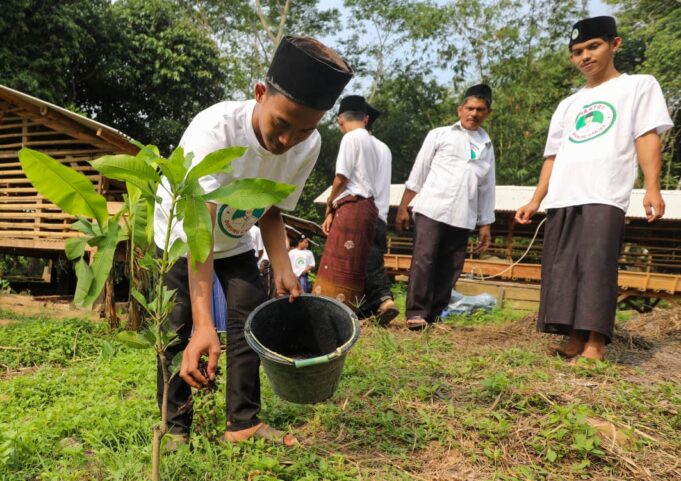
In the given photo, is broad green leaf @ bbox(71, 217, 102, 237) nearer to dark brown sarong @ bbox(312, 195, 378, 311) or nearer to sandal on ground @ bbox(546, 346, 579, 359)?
sandal on ground @ bbox(546, 346, 579, 359)

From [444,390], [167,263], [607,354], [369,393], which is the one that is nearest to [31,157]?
[167,263]

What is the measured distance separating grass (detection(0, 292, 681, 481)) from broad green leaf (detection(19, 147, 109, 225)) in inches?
16.7

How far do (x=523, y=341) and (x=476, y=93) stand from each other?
2106mm

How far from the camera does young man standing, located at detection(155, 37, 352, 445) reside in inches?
76.8

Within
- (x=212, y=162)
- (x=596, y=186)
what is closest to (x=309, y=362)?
(x=212, y=162)

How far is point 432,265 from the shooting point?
450 cm

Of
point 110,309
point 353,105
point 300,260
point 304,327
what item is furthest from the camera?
point 300,260

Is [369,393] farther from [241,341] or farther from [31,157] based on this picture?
[31,157]

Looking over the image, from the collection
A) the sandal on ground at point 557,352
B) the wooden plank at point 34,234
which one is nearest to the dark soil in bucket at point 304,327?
the sandal on ground at point 557,352

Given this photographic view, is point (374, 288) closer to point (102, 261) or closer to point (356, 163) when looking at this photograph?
point (356, 163)

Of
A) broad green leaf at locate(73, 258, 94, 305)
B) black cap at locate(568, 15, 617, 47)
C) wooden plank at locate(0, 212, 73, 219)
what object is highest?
black cap at locate(568, 15, 617, 47)

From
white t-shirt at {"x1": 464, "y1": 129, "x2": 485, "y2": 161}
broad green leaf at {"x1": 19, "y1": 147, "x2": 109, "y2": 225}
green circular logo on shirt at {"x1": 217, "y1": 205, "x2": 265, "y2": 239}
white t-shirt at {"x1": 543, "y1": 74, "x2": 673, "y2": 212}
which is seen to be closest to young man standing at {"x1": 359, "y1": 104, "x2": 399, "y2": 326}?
white t-shirt at {"x1": 464, "y1": 129, "x2": 485, "y2": 161}

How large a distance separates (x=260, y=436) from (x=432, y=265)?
257 cm

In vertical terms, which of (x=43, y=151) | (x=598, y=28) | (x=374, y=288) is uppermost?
(x=598, y=28)
